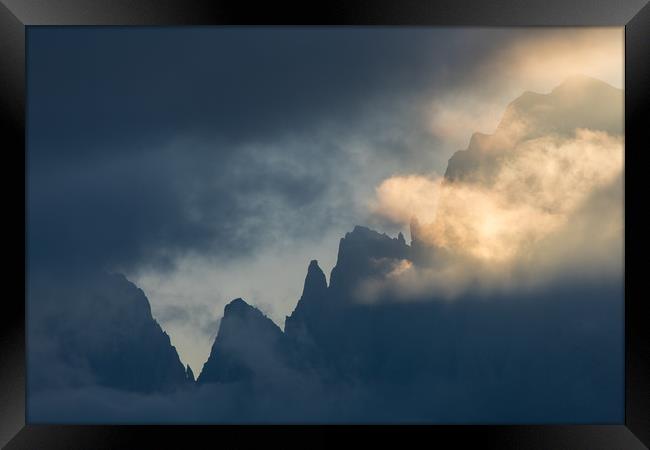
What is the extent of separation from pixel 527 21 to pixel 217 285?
2.67 m

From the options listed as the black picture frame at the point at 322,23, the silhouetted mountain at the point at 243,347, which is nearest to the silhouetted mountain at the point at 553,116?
the black picture frame at the point at 322,23

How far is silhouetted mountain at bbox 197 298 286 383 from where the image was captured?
3.83 metres

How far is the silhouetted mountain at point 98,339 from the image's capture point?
3820 mm

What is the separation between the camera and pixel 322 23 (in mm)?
3846

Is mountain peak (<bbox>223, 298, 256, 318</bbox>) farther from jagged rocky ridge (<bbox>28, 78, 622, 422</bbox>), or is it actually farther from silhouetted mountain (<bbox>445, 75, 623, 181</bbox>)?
silhouetted mountain (<bbox>445, 75, 623, 181</bbox>)

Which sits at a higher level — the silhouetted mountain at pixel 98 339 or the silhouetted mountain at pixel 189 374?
the silhouetted mountain at pixel 98 339

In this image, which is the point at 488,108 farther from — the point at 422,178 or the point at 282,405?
the point at 282,405

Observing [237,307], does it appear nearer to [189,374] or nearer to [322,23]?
[189,374]

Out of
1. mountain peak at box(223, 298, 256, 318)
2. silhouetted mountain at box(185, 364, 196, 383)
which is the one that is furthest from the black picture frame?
mountain peak at box(223, 298, 256, 318)

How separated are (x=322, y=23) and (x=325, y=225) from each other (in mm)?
1334

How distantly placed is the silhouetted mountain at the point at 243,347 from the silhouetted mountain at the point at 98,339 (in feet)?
0.80

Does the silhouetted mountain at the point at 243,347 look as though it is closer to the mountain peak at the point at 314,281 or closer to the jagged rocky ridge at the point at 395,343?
the jagged rocky ridge at the point at 395,343

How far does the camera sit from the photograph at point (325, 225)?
12.5 ft

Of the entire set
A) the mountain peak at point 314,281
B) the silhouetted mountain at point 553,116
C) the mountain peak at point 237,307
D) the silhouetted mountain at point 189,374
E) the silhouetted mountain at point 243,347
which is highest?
the silhouetted mountain at point 553,116
